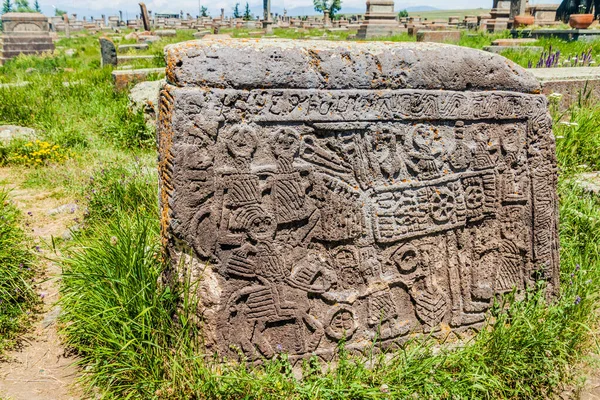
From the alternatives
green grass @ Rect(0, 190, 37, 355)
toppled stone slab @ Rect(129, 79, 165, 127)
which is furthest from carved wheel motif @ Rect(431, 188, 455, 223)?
toppled stone slab @ Rect(129, 79, 165, 127)

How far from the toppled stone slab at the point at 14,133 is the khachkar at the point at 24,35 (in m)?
14.3

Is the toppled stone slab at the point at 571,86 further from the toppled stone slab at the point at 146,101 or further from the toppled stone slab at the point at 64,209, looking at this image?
the toppled stone slab at the point at 64,209

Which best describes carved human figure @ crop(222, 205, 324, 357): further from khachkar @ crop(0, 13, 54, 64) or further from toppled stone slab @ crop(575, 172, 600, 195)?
khachkar @ crop(0, 13, 54, 64)

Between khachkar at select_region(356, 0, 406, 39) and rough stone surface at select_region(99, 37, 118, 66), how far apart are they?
11304 millimetres

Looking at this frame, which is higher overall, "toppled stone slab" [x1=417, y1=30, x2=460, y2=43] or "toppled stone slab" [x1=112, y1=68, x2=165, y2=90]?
"toppled stone slab" [x1=417, y1=30, x2=460, y2=43]

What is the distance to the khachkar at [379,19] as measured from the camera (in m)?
20.3

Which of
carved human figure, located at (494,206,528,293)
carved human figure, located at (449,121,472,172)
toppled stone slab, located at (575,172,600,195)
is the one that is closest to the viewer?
carved human figure, located at (449,121,472,172)

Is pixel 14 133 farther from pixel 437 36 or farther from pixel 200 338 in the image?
pixel 437 36

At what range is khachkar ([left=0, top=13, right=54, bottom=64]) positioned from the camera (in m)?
18.6

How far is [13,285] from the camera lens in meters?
3.07

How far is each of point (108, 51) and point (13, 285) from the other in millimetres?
9526

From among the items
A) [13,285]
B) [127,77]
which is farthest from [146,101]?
[13,285]

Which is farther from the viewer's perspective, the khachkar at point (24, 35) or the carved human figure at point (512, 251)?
the khachkar at point (24, 35)

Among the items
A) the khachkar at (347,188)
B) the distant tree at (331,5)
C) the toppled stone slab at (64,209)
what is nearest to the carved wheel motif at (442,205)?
the khachkar at (347,188)
